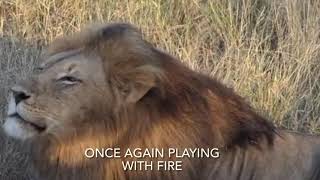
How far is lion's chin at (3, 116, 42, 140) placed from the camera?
2.54 m

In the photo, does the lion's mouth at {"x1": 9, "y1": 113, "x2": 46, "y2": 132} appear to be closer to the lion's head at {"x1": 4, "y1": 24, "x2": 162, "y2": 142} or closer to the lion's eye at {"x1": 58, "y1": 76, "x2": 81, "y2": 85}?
the lion's head at {"x1": 4, "y1": 24, "x2": 162, "y2": 142}

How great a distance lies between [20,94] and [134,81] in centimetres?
36

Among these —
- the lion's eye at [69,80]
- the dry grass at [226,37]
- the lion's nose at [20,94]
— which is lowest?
the dry grass at [226,37]

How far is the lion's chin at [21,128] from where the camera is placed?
2541mm

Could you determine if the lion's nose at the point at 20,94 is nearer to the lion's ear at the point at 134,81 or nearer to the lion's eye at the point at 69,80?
the lion's eye at the point at 69,80

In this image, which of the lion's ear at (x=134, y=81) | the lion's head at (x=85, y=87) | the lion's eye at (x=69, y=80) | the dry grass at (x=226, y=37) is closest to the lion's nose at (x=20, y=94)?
the lion's head at (x=85, y=87)

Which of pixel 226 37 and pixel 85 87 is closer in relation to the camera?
pixel 85 87

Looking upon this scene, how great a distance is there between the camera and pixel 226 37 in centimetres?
447

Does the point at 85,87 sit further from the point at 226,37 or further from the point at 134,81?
the point at 226,37

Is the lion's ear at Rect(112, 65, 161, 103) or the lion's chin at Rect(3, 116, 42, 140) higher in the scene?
the lion's ear at Rect(112, 65, 161, 103)

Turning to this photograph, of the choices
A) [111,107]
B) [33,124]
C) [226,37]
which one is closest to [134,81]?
[111,107]

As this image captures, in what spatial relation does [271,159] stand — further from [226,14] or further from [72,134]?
[226,14]

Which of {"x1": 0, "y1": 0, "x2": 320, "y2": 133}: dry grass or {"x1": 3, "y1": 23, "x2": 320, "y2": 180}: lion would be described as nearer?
{"x1": 3, "y1": 23, "x2": 320, "y2": 180}: lion


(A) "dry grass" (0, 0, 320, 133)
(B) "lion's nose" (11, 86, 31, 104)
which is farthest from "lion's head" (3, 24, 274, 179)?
(A) "dry grass" (0, 0, 320, 133)
